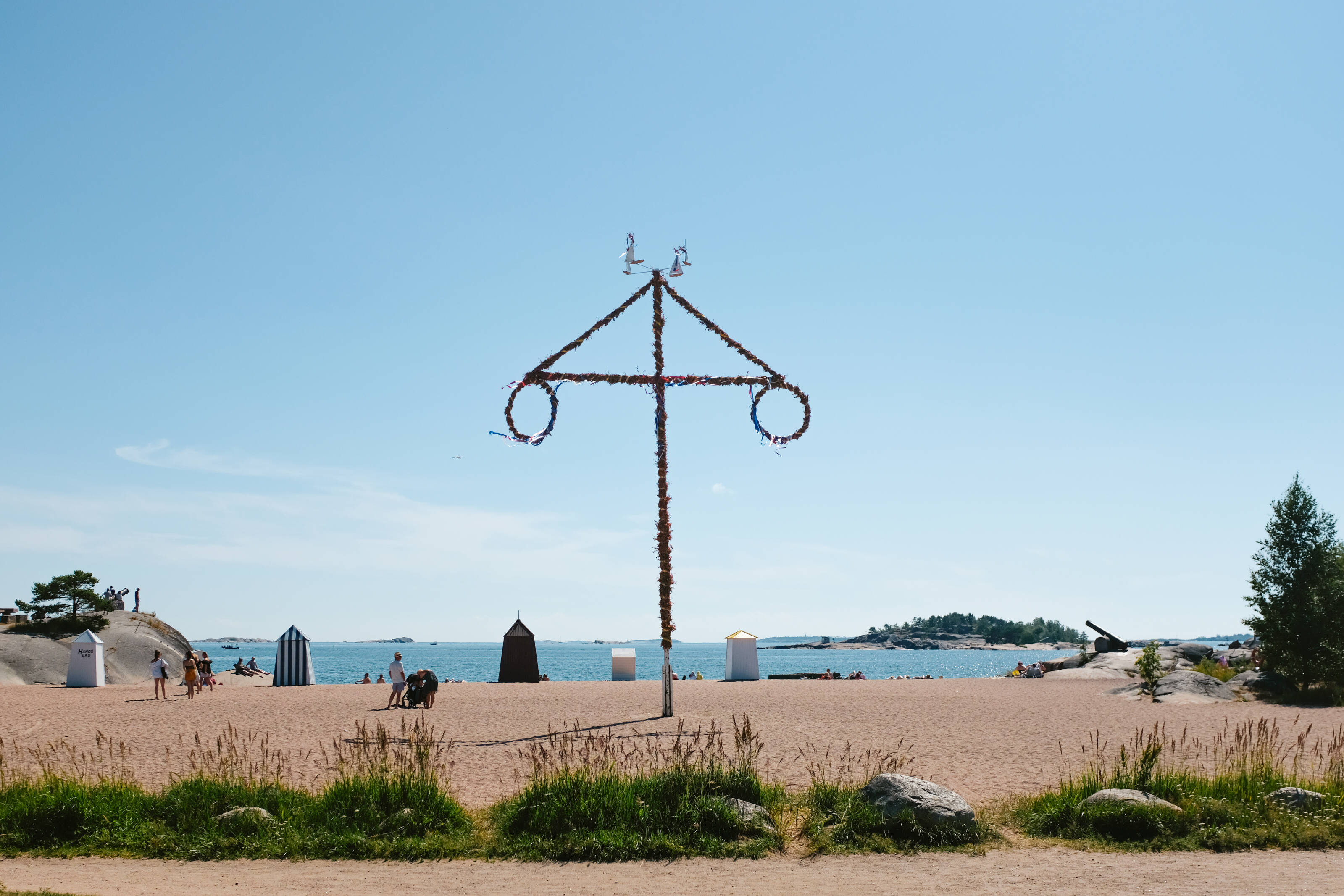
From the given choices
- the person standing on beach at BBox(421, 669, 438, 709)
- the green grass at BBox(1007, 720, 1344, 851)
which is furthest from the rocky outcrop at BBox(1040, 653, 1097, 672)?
the green grass at BBox(1007, 720, 1344, 851)

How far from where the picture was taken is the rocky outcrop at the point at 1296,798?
9328mm

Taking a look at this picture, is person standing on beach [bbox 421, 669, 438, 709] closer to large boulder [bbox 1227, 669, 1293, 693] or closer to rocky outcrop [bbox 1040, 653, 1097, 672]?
large boulder [bbox 1227, 669, 1293, 693]

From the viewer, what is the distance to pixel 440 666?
461 feet

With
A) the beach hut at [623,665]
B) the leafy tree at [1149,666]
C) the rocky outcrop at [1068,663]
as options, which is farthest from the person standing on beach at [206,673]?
the rocky outcrop at [1068,663]

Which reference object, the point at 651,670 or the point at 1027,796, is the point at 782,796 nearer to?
the point at 1027,796

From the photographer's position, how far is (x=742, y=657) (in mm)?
34438

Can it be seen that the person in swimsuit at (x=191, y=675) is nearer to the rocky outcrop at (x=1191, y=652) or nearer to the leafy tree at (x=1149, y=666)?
the leafy tree at (x=1149, y=666)

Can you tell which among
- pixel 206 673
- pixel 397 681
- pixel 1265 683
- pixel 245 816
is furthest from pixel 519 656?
pixel 245 816

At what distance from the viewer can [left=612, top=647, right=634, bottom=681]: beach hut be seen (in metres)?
35.9

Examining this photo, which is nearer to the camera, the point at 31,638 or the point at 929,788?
the point at 929,788

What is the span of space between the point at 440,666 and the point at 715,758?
138095 mm

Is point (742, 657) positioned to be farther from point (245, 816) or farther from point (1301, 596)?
point (245, 816)

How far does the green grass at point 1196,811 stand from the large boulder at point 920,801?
2.52ft

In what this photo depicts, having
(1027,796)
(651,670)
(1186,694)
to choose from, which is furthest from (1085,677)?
(651,670)
